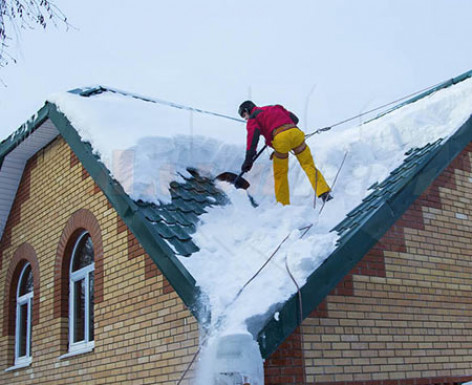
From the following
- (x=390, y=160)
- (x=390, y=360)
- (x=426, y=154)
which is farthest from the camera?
(x=390, y=160)

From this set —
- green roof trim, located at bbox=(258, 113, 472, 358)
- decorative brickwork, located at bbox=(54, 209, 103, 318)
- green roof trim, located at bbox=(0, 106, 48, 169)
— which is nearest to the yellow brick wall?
green roof trim, located at bbox=(258, 113, 472, 358)

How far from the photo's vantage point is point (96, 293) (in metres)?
7.41

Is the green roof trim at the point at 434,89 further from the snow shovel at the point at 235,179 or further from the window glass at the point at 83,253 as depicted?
the window glass at the point at 83,253

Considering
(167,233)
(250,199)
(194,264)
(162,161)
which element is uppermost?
(162,161)

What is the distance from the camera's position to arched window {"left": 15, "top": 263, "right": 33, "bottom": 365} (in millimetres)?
9672

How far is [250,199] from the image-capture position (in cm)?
758

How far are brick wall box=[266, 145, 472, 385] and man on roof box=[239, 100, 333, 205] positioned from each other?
1.30 metres

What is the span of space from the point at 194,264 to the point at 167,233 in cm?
58

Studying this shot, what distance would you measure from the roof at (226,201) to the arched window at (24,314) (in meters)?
2.94

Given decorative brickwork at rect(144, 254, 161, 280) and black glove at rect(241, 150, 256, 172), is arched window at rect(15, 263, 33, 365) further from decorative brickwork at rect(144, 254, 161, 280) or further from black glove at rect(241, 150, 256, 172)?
black glove at rect(241, 150, 256, 172)

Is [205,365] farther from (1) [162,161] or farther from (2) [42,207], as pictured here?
(2) [42,207]

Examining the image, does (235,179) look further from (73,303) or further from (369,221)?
(73,303)

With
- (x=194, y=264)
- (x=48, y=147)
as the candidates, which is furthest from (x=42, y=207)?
(x=194, y=264)

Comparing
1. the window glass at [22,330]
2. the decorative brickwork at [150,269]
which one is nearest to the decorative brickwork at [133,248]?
the decorative brickwork at [150,269]
